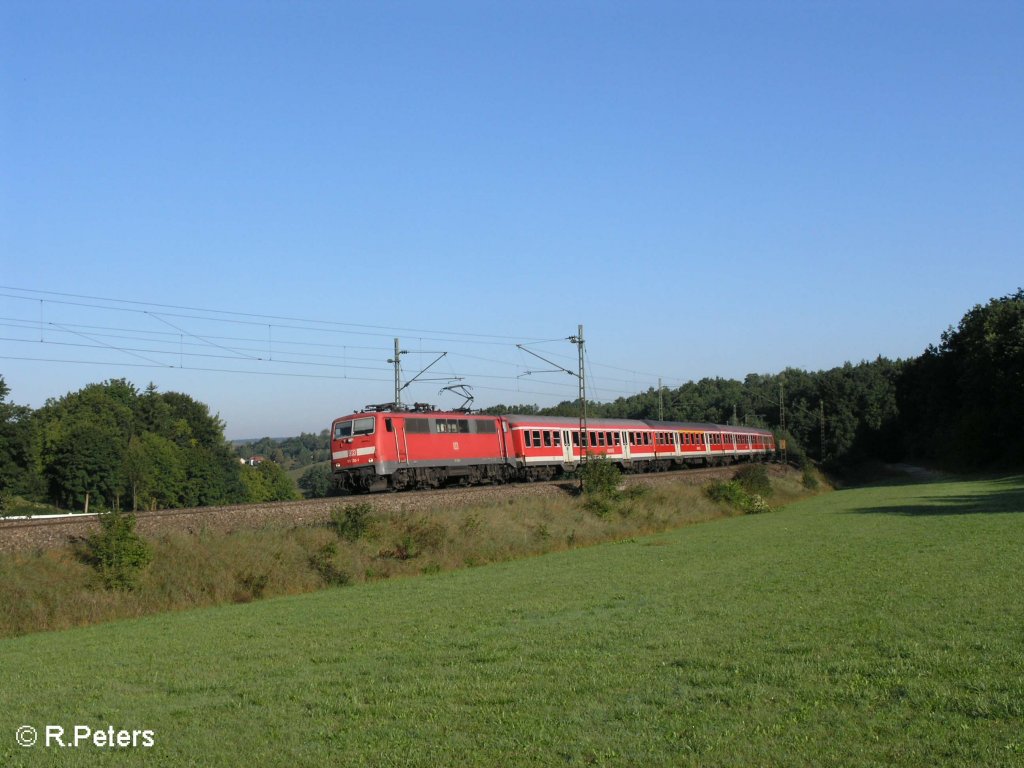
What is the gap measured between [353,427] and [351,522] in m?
9.41

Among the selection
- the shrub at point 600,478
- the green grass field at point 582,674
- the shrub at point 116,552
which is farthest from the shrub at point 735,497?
the shrub at point 116,552

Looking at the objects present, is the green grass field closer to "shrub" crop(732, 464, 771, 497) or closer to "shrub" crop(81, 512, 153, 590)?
"shrub" crop(81, 512, 153, 590)

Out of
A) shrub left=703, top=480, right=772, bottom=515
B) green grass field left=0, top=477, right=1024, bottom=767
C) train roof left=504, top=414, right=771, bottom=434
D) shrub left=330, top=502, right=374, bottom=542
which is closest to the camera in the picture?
green grass field left=0, top=477, right=1024, bottom=767

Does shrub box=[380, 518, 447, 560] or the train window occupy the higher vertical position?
the train window

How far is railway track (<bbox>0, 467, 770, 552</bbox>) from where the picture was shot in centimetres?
1995

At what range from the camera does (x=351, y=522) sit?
25062mm

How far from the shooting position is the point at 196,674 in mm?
11523

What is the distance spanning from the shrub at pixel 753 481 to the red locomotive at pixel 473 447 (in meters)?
6.28

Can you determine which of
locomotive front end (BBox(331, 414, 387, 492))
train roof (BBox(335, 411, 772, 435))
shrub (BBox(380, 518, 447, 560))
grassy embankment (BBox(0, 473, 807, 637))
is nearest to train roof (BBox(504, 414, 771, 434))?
train roof (BBox(335, 411, 772, 435))

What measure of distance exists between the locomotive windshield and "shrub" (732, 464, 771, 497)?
21.1m

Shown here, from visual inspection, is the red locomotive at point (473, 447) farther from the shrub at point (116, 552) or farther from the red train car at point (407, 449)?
the shrub at point (116, 552)

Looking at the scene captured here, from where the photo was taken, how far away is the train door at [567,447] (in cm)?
4619

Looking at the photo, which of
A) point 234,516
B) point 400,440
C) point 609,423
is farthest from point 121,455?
point 234,516

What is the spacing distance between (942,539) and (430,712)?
17.3 m
